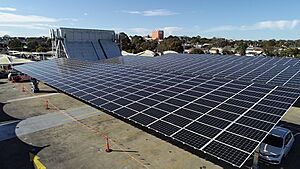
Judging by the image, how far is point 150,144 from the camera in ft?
48.7

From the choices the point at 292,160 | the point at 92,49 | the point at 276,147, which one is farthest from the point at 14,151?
the point at 92,49

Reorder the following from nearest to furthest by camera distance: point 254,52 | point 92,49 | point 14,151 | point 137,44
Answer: point 14,151, point 92,49, point 254,52, point 137,44

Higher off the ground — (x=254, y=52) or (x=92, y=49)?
(x=254, y=52)

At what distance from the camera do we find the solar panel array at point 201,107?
8.33m

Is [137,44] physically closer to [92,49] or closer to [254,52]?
[254,52]

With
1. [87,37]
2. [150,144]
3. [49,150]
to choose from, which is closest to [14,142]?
[49,150]

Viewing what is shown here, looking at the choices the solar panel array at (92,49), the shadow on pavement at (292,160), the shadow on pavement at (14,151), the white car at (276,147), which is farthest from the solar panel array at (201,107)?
the solar panel array at (92,49)

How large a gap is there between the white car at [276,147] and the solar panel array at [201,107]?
2.94 m

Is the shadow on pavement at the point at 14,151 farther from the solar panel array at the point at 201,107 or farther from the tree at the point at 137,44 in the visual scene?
the tree at the point at 137,44

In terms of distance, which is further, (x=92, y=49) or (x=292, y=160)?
(x=92, y=49)

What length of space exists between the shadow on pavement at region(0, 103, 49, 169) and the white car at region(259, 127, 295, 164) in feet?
47.1

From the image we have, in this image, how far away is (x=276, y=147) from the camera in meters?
12.5

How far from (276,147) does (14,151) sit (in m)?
17.7

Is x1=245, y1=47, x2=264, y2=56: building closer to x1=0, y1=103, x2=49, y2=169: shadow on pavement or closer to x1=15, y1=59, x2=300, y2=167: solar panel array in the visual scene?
x1=15, y1=59, x2=300, y2=167: solar panel array
